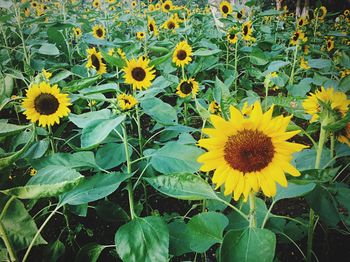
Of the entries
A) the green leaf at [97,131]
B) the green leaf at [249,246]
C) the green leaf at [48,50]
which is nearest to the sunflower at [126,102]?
the green leaf at [97,131]

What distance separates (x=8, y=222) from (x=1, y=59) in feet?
6.82

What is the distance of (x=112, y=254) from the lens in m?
1.27

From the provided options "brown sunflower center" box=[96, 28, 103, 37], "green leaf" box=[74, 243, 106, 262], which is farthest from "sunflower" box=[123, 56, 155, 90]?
"brown sunflower center" box=[96, 28, 103, 37]

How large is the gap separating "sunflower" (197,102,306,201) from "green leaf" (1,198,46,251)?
558 mm

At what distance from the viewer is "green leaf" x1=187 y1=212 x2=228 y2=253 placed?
0.89 metres

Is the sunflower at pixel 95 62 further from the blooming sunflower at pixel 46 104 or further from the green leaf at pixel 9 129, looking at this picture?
the green leaf at pixel 9 129

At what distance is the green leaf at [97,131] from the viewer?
0.85 metres

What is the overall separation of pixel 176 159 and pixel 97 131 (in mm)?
308

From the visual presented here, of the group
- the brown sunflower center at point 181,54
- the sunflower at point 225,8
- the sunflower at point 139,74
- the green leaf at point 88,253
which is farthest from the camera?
the sunflower at point 225,8

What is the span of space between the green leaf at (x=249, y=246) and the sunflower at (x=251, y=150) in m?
0.10

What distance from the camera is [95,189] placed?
92 centimetres

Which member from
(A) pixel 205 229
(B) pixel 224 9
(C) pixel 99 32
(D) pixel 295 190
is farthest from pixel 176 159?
→ (B) pixel 224 9

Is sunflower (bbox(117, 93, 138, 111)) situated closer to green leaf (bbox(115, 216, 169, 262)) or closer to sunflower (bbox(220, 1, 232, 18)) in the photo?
green leaf (bbox(115, 216, 169, 262))

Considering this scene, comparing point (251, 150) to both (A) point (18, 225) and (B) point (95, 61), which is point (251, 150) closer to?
(A) point (18, 225)
